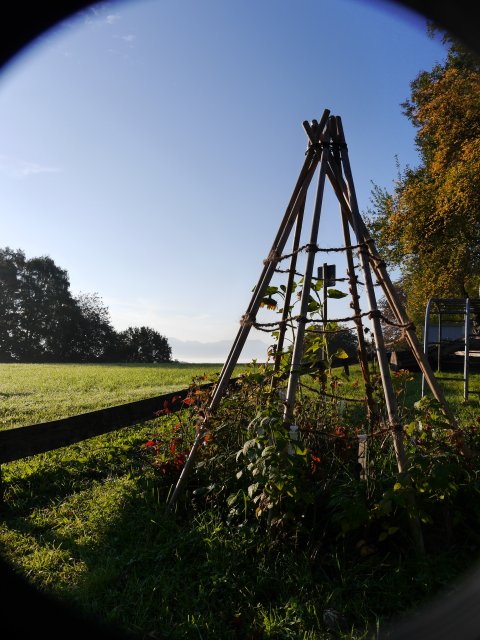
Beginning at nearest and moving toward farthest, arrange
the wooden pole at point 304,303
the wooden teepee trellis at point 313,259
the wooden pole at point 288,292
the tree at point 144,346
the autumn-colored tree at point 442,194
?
the wooden pole at point 304,303, the wooden teepee trellis at point 313,259, the wooden pole at point 288,292, the autumn-colored tree at point 442,194, the tree at point 144,346

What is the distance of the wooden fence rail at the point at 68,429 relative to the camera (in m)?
4.24

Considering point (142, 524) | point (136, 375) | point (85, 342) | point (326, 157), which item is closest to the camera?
point (142, 524)

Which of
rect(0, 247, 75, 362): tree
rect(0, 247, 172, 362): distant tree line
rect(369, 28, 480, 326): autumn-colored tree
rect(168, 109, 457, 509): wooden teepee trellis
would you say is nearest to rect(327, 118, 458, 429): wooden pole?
rect(168, 109, 457, 509): wooden teepee trellis

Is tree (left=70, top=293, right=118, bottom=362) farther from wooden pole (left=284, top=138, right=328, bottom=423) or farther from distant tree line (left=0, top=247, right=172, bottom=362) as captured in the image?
wooden pole (left=284, top=138, right=328, bottom=423)

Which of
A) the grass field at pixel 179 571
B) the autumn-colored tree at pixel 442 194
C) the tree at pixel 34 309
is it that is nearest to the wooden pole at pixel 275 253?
the grass field at pixel 179 571

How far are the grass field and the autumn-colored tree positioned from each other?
14182 millimetres

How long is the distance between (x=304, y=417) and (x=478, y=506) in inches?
54.0

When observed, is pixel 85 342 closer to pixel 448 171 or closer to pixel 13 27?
pixel 448 171

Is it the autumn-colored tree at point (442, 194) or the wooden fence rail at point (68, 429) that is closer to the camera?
the wooden fence rail at point (68, 429)

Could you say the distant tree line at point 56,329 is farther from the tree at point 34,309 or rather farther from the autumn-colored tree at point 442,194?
the autumn-colored tree at point 442,194

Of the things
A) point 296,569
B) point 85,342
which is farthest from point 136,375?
point 85,342

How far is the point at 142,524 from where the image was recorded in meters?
3.61

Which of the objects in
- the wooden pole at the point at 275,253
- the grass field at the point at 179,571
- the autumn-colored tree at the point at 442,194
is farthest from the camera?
the autumn-colored tree at the point at 442,194

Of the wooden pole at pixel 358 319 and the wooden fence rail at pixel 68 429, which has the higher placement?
the wooden pole at pixel 358 319
